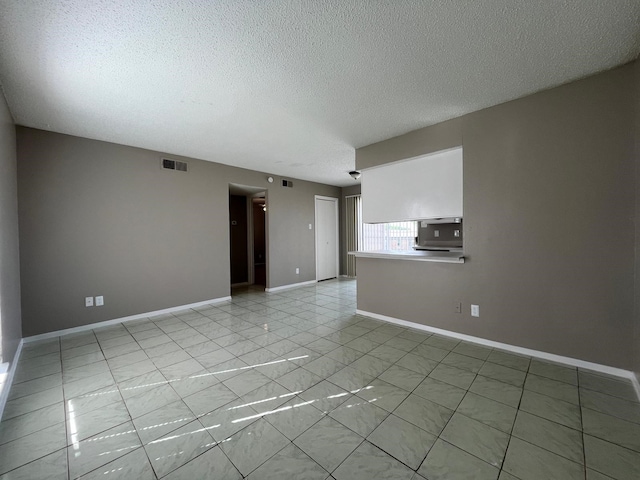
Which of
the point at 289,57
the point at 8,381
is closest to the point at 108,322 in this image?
the point at 8,381

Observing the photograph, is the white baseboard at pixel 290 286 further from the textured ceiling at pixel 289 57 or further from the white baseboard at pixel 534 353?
the textured ceiling at pixel 289 57

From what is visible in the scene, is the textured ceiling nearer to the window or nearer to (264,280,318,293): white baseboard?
the window

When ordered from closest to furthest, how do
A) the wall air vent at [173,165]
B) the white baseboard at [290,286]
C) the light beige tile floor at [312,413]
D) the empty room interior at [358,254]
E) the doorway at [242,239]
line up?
1. the light beige tile floor at [312,413]
2. the empty room interior at [358,254]
3. the wall air vent at [173,165]
4. the white baseboard at [290,286]
5. the doorway at [242,239]

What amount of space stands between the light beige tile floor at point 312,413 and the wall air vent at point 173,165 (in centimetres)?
265

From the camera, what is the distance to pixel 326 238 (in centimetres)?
709

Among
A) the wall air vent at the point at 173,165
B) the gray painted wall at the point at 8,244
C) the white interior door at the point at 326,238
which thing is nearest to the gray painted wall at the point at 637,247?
the gray painted wall at the point at 8,244

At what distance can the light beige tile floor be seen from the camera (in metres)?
1.38

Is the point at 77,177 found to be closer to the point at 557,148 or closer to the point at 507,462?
the point at 507,462

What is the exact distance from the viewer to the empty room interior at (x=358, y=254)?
1.52 metres

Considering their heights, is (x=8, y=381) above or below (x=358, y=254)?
below

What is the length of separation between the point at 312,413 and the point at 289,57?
2573 mm

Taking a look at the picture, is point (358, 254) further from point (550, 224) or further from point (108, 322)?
point (108, 322)

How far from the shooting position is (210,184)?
4.70 m

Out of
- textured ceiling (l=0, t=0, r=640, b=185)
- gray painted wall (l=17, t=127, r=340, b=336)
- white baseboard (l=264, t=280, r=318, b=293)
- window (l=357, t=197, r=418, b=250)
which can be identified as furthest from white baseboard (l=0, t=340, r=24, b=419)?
window (l=357, t=197, r=418, b=250)
